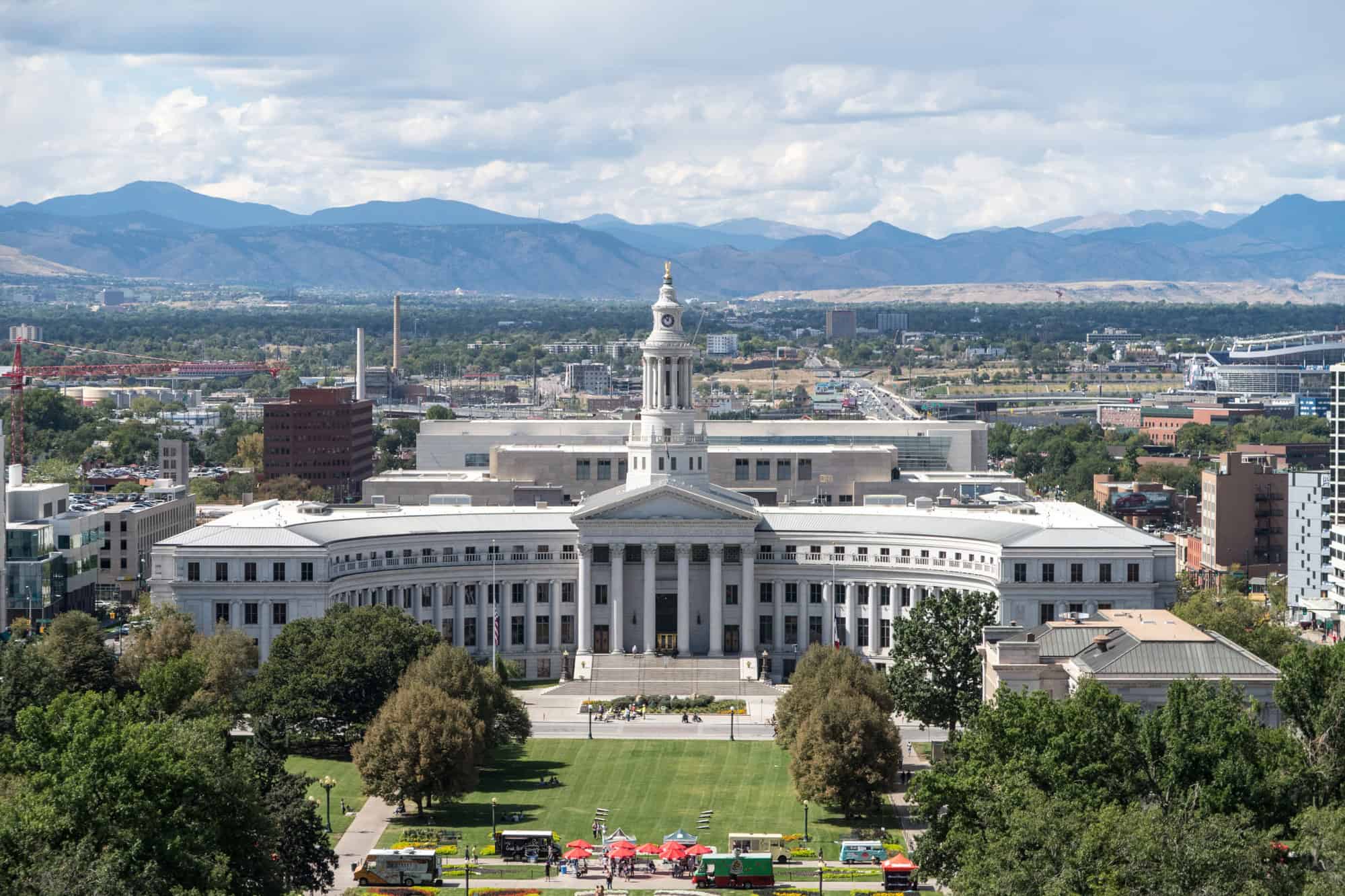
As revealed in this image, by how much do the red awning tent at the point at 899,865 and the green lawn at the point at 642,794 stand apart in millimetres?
7639

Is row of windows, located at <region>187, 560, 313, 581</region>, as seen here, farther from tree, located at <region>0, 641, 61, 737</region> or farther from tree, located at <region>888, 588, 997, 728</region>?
Result: tree, located at <region>888, 588, 997, 728</region>

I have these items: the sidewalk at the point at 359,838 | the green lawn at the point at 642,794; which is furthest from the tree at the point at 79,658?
the green lawn at the point at 642,794

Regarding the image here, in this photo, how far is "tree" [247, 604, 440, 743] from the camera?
164 meters

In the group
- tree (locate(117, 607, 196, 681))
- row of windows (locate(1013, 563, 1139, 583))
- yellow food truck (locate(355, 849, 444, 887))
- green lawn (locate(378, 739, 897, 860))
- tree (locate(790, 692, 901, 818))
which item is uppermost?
row of windows (locate(1013, 563, 1139, 583))

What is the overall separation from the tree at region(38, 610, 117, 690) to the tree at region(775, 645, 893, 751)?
40.0 metres

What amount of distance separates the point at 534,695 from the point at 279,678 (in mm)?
30241

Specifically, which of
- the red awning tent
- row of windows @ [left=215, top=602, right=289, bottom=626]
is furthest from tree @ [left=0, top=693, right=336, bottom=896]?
row of windows @ [left=215, top=602, right=289, bottom=626]

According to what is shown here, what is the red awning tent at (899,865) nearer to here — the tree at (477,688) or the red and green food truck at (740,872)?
the red and green food truck at (740,872)

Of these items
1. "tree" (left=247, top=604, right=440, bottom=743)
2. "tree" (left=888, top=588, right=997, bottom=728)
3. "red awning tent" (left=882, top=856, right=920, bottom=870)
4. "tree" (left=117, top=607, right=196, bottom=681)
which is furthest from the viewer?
"tree" (left=117, top=607, right=196, bottom=681)

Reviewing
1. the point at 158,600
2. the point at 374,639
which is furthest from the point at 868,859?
the point at 158,600

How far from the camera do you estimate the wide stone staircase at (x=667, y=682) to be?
19338 cm

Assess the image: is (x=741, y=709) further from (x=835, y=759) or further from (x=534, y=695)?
(x=835, y=759)

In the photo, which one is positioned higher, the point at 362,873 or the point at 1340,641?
the point at 1340,641

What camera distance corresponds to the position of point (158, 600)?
196 metres
